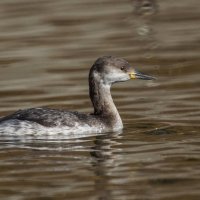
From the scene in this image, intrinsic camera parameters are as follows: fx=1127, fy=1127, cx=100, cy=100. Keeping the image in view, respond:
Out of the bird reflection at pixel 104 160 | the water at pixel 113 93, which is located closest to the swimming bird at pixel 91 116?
the water at pixel 113 93

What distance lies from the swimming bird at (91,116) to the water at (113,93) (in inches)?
7.4

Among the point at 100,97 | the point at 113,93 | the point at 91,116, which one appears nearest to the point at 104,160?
the point at 91,116

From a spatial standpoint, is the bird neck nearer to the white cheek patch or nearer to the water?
the white cheek patch

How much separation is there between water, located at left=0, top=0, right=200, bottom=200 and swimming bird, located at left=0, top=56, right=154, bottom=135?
0.19m

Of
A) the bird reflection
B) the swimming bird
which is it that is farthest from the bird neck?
the bird reflection

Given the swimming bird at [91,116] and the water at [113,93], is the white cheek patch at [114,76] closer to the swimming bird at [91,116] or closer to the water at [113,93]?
the swimming bird at [91,116]

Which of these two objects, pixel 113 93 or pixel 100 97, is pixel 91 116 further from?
pixel 113 93

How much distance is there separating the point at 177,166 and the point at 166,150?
913 mm

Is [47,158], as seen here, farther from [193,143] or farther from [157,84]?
[157,84]

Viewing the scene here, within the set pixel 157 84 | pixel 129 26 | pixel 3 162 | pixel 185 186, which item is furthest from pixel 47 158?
pixel 129 26

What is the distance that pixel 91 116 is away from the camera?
1562 centimetres

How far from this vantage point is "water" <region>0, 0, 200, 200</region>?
12383mm

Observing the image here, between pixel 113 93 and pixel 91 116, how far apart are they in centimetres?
293

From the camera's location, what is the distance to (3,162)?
13531mm
